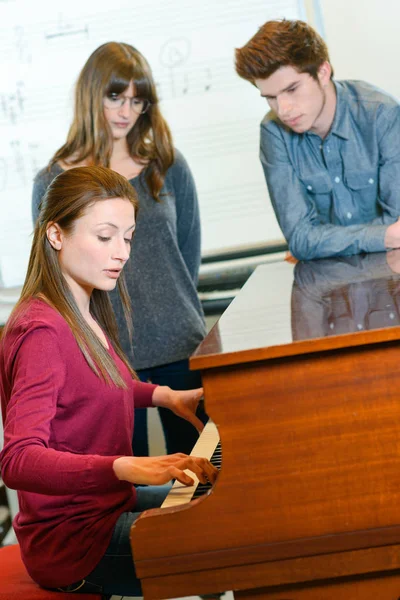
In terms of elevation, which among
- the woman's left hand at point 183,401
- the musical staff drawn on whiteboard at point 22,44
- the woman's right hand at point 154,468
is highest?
the musical staff drawn on whiteboard at point 22,44

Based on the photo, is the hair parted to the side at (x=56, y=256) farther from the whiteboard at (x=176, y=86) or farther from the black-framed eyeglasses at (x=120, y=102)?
the whiteboard at (x=176, y=86)

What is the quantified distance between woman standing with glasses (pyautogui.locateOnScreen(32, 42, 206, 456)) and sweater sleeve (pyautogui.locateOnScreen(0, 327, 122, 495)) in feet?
3.72

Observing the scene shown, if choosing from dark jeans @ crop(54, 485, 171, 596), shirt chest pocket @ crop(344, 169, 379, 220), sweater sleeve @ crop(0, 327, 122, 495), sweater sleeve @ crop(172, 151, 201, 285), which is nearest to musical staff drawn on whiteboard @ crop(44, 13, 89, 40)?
sweater sleeve @ crop(172, 151, 201, 285)

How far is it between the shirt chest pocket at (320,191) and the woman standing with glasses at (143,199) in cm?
48

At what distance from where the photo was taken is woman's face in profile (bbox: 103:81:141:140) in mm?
2703

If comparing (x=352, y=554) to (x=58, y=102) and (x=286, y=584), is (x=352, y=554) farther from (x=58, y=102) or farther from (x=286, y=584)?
(x=58, y=102)

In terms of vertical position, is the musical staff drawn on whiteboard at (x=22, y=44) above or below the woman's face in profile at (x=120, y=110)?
above

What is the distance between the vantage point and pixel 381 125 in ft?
8.00

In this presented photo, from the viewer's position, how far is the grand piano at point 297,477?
4.53 feet

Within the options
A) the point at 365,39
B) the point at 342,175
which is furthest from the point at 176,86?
the point at 342,175

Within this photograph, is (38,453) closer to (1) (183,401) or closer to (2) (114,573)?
(2) (114,573)

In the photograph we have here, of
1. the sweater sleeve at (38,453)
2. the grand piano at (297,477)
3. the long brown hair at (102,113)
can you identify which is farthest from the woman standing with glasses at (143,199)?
the grand piano at (297,477)

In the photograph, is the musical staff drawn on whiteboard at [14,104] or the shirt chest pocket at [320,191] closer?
the shirt chest pocket at [320,191]

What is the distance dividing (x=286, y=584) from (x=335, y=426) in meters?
0.31
